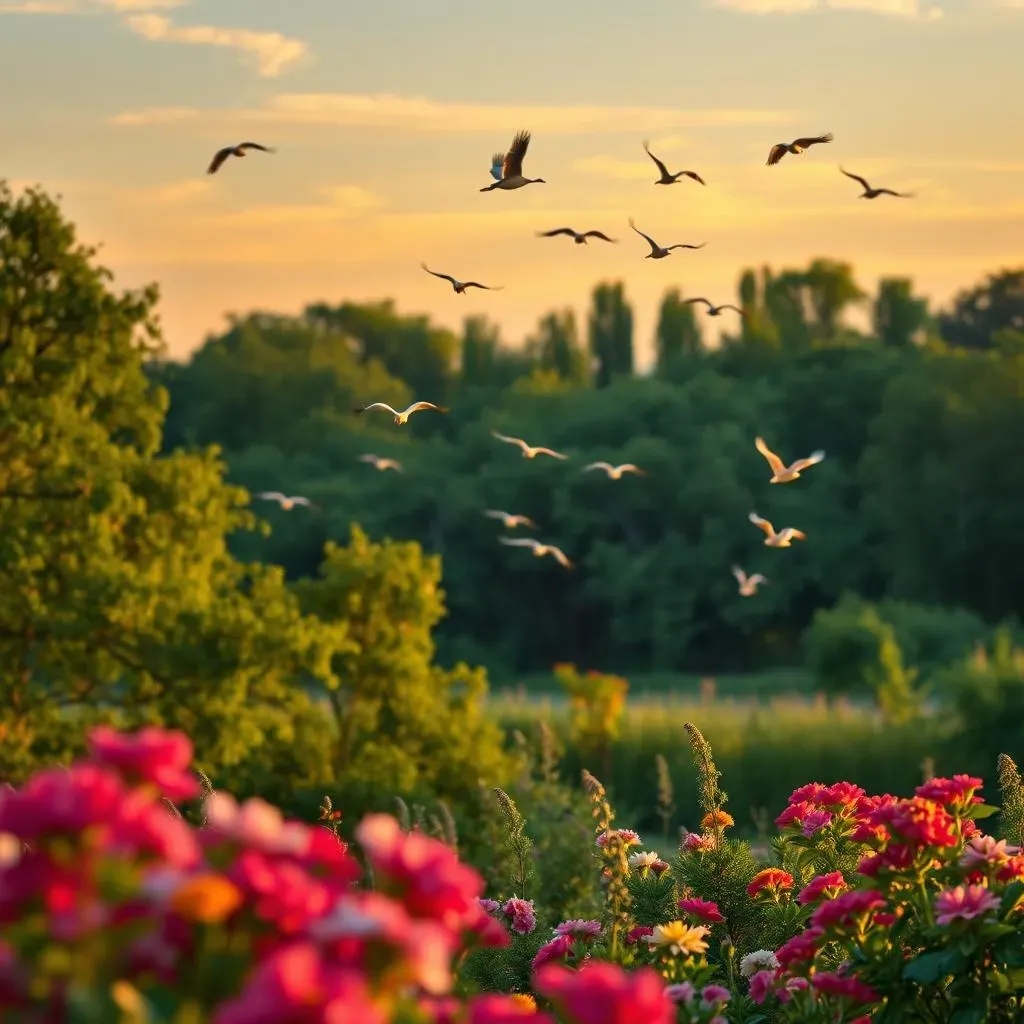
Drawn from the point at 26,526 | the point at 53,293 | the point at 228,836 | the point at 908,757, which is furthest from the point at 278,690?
the point at 228,836

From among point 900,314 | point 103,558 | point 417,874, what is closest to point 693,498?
point 900,314

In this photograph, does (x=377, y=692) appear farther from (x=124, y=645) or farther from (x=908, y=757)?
(x=908, y=757)

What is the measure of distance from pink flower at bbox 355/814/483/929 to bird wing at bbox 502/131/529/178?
5767mm

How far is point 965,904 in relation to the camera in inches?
171

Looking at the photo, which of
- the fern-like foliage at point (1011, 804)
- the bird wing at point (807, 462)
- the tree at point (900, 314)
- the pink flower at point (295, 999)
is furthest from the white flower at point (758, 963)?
the tree at point (900, 314)

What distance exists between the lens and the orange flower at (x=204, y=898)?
239cm

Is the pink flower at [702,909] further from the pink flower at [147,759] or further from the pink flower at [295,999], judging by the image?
the pink flower at [295,999]

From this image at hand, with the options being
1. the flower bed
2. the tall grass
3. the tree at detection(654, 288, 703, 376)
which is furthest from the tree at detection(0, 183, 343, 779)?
the tree at detection(654, 288, 703, 376)

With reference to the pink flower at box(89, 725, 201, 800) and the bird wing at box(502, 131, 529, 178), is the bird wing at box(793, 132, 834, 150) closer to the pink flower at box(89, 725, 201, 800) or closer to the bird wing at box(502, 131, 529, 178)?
the bird wing at box(502, 131, 529, 178)

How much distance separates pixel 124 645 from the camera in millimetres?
17031

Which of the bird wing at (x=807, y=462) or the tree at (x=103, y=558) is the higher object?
the bird wing at (x=807, y=462)

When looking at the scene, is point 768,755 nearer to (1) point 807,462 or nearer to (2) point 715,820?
(1) point 807,462

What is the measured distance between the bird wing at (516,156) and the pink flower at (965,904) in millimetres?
4512

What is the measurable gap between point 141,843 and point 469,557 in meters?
48.3
